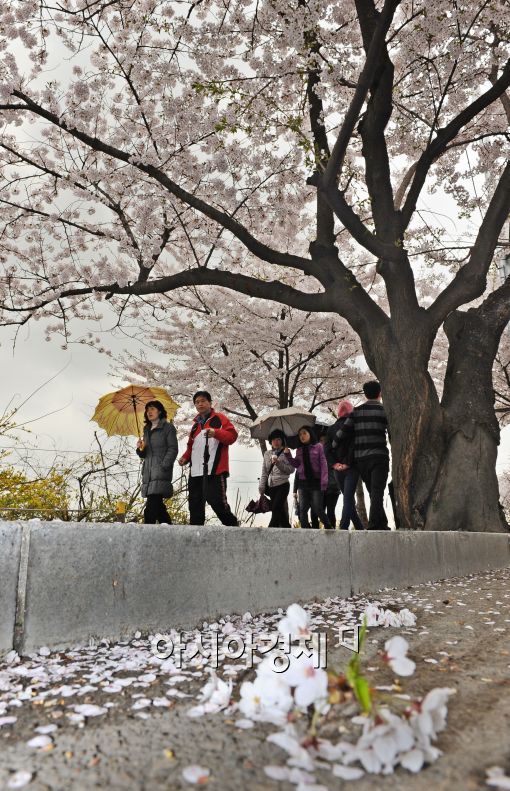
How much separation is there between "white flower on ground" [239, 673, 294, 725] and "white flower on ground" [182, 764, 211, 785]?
0.22m

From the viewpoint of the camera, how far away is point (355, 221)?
26.6 ft

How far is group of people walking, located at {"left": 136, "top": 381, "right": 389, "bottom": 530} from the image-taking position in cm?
638

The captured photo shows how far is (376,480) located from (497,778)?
18.5 feet

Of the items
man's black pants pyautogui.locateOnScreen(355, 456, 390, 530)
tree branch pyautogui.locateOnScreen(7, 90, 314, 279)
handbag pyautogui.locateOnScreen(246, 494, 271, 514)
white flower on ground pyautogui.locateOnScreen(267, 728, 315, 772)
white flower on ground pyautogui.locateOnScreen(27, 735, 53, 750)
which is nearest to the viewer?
white flower on ground pyautogui.locateOnScreen(267, 728, 315, 772)

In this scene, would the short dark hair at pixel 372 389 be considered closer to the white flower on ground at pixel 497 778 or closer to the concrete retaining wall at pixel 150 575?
the concrete retaining wall at pixel 150 575

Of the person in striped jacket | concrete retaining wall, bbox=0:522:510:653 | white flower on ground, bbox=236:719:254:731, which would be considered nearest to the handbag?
the person in striped jacket

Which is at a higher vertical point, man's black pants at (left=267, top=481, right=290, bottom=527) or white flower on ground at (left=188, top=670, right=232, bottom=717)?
man's black pants at (left=267, top=481, right=290, bottom=527)

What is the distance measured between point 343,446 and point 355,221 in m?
3.18

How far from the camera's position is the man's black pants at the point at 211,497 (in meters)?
6.31

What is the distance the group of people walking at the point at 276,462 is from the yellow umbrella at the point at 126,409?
1.39 m

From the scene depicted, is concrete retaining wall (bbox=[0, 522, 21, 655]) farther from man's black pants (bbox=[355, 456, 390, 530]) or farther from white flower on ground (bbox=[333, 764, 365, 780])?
man's black pants (bbox=[355, 456, 390, 530])

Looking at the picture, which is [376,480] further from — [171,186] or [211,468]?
[171,186]

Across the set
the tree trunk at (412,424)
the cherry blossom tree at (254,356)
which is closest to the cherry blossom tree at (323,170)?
the tree trunk at (412,424)

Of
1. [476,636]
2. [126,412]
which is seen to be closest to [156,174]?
[126,412]
